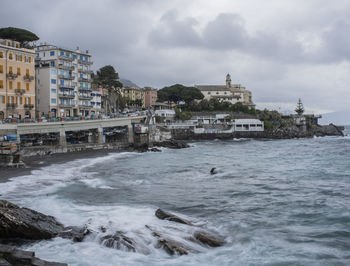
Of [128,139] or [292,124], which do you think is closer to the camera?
[128,139]

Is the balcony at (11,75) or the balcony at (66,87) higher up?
the balcony at (66,87)

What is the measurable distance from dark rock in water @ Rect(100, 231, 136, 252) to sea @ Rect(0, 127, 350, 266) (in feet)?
0.76

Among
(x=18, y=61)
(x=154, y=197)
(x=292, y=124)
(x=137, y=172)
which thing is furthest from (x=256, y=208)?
(x=292, y=124)

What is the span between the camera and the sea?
1442 centimetres

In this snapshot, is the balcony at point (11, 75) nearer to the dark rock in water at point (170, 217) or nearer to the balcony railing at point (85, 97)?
the balcony railing at point (85, 97)

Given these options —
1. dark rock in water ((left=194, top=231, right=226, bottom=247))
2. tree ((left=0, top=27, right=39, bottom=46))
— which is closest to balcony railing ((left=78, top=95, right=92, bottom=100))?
tree ((left=0, top=27, right=39, bottom=46))

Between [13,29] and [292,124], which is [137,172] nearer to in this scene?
[13,29]

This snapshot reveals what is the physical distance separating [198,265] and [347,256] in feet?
20.4

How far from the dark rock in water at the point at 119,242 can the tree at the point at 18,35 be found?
2856 inches

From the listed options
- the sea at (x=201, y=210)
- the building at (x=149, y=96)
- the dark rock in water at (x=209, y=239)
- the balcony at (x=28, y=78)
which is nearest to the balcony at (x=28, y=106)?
the balcony at (x=28, y=78)

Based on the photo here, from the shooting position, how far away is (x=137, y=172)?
38250 millimetres

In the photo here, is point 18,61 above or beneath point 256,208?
above

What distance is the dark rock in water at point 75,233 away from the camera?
1553cm

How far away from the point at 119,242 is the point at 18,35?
73.4 meters
